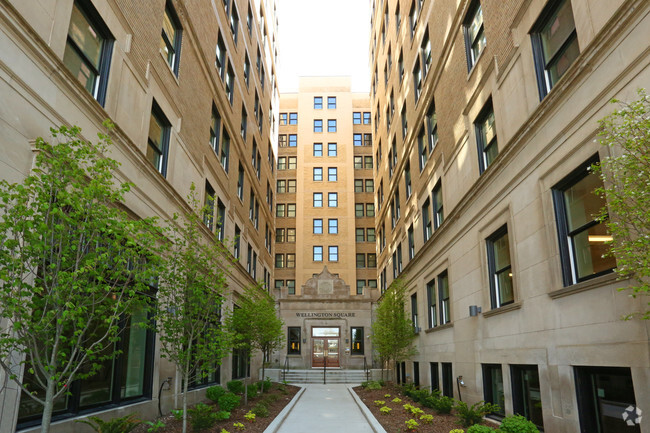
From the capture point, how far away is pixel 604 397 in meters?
8.32

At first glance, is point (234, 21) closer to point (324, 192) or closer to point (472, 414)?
point (472, 414)

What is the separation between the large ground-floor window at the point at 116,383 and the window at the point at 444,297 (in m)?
11.5

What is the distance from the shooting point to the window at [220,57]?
886 inches

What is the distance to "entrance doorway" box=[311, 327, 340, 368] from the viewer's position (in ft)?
128

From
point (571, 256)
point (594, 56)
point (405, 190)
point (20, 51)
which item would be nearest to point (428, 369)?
point (405, 190)

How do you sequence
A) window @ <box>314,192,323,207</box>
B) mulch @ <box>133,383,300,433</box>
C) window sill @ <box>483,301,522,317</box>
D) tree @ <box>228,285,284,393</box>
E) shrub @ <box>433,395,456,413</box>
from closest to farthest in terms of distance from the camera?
window sill @ <box>483,301,522,317</box> → mulch @ <box>133,383,300,433</box> → shrub @ <box>433,395,456,413</box> → tree @ <box>228,285,284,393</box> → window @ <box>314,192,323,207</box>

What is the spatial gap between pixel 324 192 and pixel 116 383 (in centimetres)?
4221

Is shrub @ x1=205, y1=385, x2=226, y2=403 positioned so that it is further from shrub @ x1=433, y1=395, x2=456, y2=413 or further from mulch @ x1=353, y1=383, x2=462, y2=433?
shrub @ x1=433, y1=395, x2=456, y2=413

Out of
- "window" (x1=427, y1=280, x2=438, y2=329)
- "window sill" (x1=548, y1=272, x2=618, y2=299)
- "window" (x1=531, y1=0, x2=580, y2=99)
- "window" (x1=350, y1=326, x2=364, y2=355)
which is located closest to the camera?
"window sill" (x1=548, y1=272, x2=618, y2=299)

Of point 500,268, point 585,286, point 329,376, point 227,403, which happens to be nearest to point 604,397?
point 585,286

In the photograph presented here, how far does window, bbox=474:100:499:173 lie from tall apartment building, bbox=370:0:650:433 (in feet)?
0.16

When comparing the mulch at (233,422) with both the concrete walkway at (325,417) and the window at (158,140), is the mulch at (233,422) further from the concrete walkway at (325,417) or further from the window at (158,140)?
the window at (158,140)

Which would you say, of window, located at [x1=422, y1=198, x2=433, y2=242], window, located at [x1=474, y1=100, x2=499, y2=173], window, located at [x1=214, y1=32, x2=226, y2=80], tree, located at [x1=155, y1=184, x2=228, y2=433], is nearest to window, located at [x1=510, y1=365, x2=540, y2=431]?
window, located at [x1=474, y1=100, x2=499, y2=173]

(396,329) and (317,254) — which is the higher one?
(317,254)
